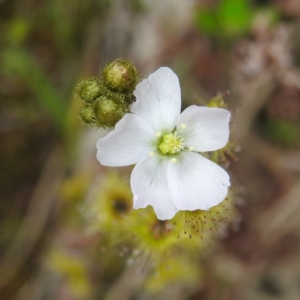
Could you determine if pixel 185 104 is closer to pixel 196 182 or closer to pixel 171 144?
pixel 171 144

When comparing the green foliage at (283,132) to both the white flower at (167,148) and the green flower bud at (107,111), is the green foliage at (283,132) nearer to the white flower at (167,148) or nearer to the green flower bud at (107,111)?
the white flower at (167,148)

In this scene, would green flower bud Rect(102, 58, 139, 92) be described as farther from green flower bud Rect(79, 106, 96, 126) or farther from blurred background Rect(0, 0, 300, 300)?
blurred background Rect(0, 0, 300, 300)

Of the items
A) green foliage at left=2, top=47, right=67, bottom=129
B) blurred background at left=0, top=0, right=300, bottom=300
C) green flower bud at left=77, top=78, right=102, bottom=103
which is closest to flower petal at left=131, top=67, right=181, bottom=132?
green flower bud at left=77, top=78, right=102, bottom=103

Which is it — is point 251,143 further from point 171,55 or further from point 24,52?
point 24,52

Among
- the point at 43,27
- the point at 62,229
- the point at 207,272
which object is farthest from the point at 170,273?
the point at 43,27

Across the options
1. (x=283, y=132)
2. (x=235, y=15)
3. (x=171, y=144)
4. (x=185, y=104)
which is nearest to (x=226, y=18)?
(x=235, y=15)
